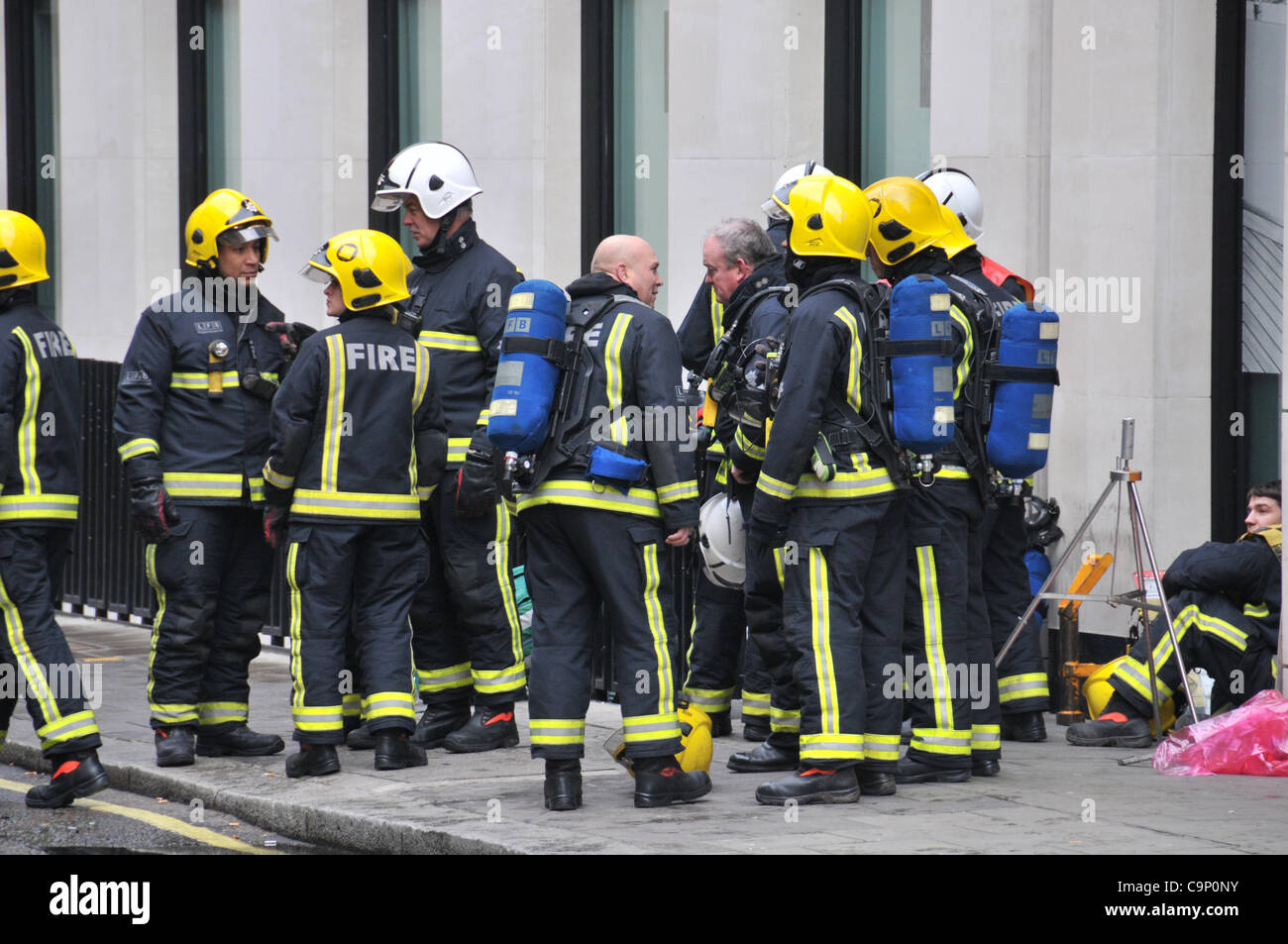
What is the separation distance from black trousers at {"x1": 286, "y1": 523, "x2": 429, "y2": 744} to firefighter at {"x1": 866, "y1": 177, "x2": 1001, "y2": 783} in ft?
6.42

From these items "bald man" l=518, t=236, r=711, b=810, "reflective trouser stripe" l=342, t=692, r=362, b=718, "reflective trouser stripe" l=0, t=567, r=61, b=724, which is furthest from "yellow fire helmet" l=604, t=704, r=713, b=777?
"reflective trouser stripe" l=0, t=567, r=61, b=724

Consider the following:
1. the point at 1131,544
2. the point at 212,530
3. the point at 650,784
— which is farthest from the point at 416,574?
the point at 1131,544

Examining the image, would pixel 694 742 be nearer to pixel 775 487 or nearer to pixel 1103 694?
pixel 775 487

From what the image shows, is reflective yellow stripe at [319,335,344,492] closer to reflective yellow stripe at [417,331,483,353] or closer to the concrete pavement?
reflective yellow stripe at [417,331,483,353]

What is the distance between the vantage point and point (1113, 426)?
9.58 metres

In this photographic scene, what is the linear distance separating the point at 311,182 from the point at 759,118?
380 centimetres

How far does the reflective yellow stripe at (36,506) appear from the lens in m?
7.57

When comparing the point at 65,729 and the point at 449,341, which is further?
the point at 449,341

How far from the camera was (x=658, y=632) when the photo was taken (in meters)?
7.14

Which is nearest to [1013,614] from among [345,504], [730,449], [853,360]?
[730,449]

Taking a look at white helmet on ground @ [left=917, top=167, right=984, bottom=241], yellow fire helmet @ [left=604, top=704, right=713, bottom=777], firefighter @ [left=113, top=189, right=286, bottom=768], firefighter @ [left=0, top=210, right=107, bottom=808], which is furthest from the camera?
white helmet on ground @ [left=917, top=167, right=984, bottom=241]

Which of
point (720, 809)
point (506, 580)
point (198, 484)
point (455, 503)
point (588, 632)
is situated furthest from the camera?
point (506, 580)

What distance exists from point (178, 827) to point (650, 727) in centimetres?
181

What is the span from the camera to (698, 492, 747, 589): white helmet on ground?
7926mm
